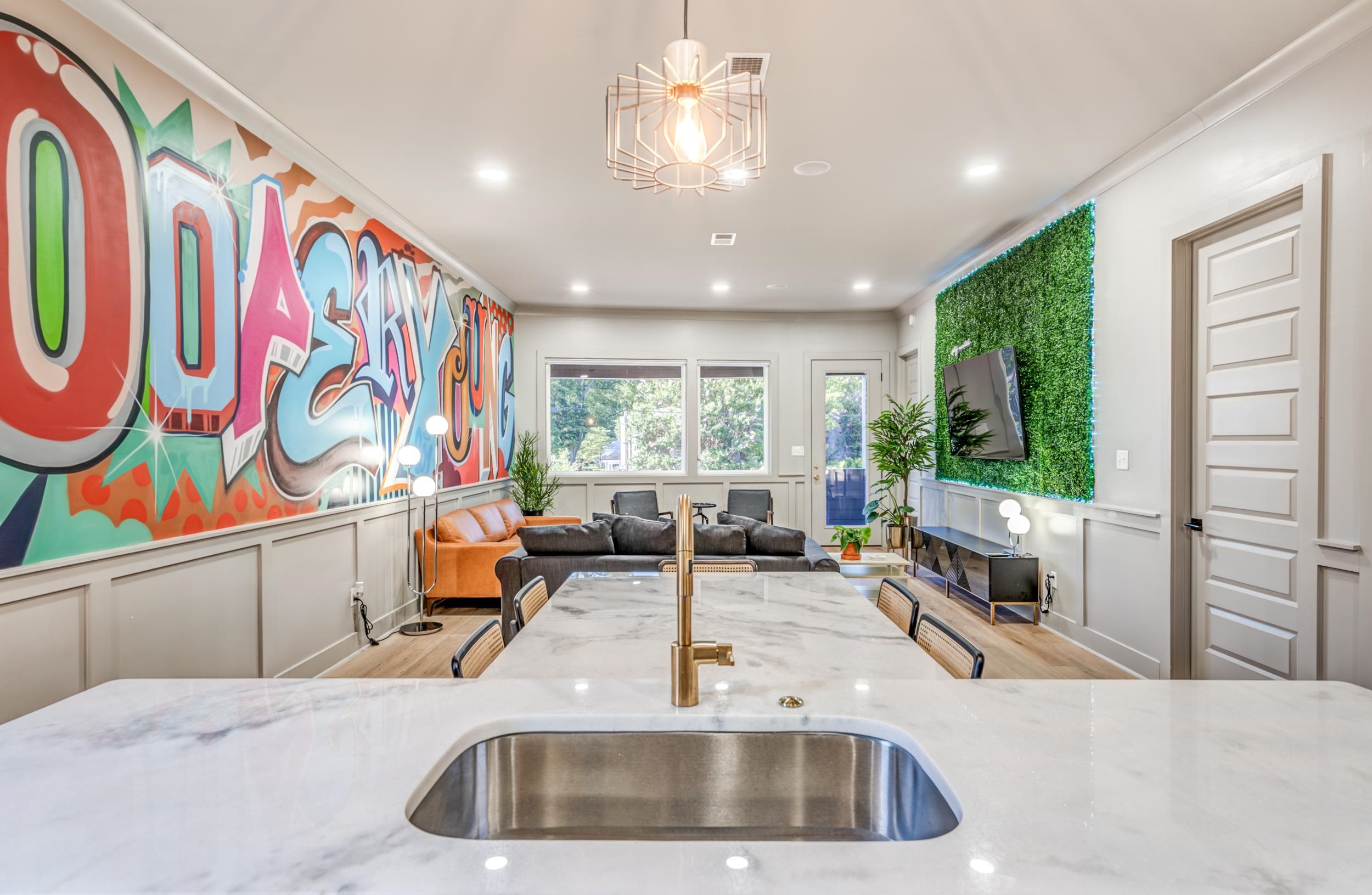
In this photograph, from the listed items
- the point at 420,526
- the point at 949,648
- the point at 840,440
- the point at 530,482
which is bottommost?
the point at 420,526

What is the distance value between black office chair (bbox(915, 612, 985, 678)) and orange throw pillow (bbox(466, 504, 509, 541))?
13.7 ft

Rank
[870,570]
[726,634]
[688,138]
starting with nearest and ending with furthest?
[726,634]
[688,138]
[870,570]

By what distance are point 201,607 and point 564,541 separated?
165cm

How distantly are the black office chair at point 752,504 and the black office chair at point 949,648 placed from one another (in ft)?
17.1

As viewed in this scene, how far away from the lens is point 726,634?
1.49 meters

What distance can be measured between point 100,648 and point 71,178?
151 cm

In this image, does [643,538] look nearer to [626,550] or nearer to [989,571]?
[626,550]

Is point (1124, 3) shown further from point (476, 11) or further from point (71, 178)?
point (71, 178)

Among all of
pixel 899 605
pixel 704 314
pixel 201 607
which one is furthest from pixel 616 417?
pixel 899 605

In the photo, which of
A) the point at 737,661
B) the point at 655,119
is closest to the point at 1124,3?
the point at 655,119

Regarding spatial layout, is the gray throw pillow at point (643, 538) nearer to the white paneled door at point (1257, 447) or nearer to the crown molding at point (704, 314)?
the white paneled door at point (1257, 447)

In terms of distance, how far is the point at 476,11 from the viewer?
7.67 feet

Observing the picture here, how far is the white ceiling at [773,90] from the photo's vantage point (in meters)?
2.36

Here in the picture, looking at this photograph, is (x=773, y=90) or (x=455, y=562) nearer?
(x=773, y=90)
